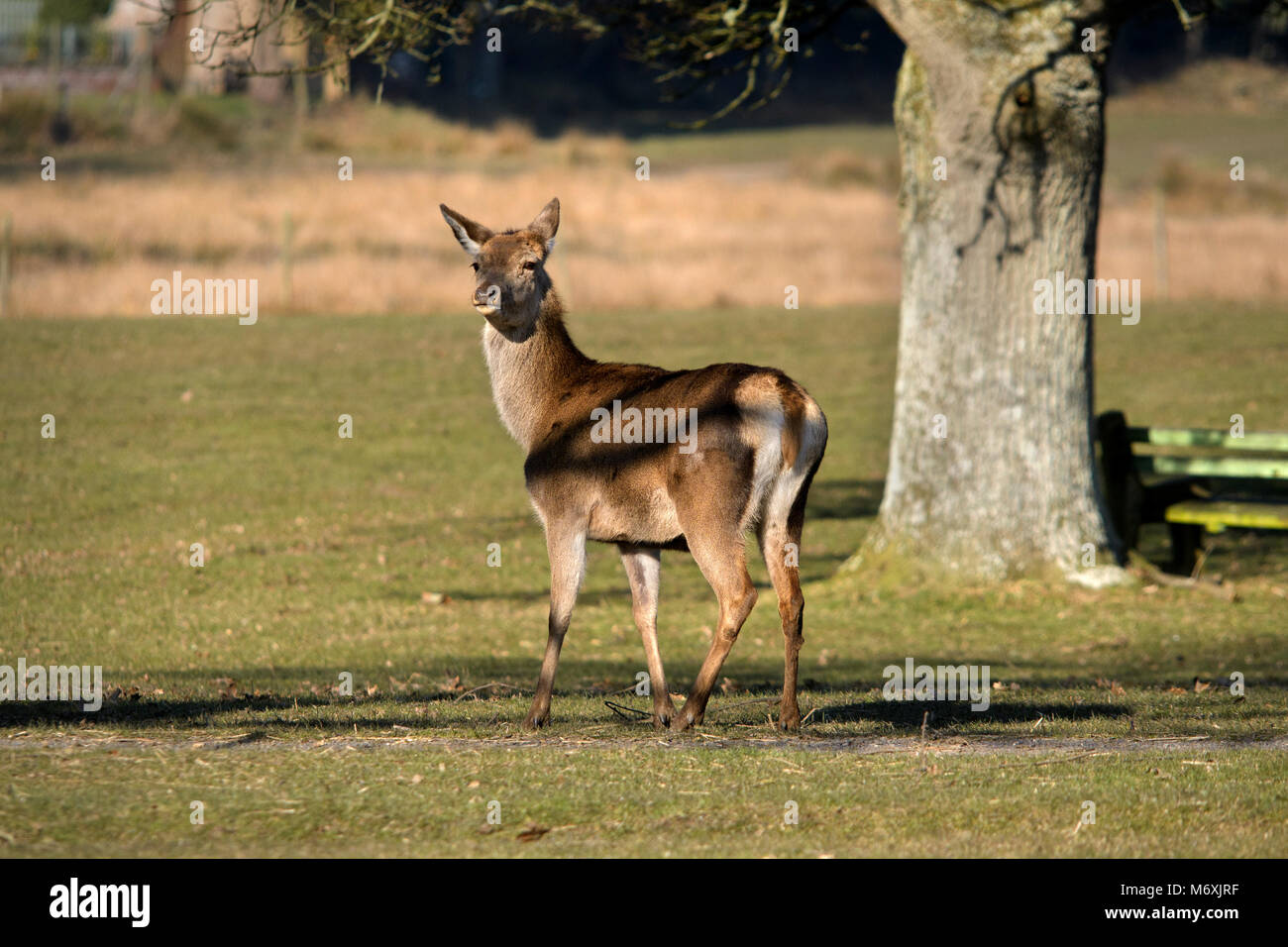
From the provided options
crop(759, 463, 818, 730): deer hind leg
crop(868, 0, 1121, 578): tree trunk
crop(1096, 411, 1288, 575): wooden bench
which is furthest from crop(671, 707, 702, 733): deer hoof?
crop(1096, 411, 1288, 575): wooden bench

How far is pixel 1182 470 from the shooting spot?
52.1ft

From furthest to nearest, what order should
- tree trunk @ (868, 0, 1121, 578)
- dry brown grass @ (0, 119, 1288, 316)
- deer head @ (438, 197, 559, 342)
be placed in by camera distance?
1. dry brown grass @ (0, 119, 1288, 316)
2. tree trunk @ (868, 0, 1121, 578)
3. deer head @ (438, 197, 559, 342)

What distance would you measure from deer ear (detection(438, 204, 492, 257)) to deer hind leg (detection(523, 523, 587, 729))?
1.69 m

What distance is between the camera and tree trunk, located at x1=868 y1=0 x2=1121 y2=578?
46.6ft

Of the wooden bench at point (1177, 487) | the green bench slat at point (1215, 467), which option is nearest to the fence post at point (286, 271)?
the wooden bench at point (1177, 487)

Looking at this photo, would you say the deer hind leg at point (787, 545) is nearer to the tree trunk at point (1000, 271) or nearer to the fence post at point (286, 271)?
the tree trunk at point (1000, 271)

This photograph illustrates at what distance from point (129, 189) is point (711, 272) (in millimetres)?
15062

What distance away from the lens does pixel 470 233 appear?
8969mm

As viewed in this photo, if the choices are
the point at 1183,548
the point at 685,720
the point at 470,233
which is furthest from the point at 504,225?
the point at 685,720

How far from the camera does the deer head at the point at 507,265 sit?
8.83 metres

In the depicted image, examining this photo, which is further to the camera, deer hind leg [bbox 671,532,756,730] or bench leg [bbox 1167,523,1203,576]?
bench leg [bbox 1167,523,1203,576]

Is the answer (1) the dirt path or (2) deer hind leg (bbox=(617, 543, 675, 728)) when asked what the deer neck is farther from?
(1) the dirt path

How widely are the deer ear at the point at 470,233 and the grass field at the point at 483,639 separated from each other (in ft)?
8.62
